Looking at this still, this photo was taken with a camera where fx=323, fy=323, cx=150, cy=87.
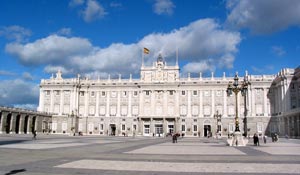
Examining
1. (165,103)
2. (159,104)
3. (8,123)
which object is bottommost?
(8,123)

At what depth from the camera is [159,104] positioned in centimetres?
8756

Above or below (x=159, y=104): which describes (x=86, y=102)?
above

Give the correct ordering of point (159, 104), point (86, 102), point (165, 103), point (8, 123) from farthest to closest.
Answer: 1. point (86, 102)
2. point (159, 104)
3. point (165, 103)
4. point (8, 123)

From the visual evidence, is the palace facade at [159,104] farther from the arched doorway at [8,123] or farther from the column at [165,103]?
the arched doorway at [8,123]

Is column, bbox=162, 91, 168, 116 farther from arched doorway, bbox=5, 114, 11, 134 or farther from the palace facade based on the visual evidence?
arched doorway, bbox=5, 114, 11, 134

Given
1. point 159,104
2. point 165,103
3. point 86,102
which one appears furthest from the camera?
point 86,102

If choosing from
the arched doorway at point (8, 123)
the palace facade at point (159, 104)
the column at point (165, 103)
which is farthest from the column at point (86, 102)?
the arched doorway at point (8, 123)

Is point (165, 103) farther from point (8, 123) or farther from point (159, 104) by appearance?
point (8, 123)

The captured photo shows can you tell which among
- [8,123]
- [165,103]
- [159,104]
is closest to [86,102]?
[159,104]

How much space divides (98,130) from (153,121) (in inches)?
625

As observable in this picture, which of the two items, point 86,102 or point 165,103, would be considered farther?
point 86,102

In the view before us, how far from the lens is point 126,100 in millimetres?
89562

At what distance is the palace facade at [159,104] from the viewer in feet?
268

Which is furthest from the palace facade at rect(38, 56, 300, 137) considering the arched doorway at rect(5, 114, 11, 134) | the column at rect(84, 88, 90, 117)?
the arched doorway at rect(5, 114, 11, 134)
